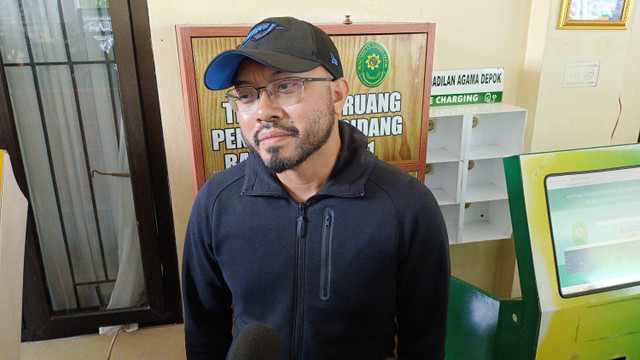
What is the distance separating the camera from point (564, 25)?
2.11 m

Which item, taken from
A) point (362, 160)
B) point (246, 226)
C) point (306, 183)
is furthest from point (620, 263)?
point (246, 226)

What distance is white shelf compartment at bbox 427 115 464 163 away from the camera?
208 centimetres

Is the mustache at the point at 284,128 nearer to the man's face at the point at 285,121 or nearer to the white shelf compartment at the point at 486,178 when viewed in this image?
the man's face at the point at 285,121

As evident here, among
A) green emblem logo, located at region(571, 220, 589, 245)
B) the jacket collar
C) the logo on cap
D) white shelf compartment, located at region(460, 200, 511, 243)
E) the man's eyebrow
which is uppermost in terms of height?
the logo on cap

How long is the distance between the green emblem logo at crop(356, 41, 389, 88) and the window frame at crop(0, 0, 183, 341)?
954mm

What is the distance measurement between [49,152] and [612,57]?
2.86m

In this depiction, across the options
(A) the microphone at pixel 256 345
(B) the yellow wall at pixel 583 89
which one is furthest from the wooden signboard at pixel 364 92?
(A) the microphone at pixel 256 345

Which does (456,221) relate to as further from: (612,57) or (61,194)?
(61,194)

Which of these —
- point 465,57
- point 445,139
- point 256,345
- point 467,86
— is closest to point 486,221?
point 445,139

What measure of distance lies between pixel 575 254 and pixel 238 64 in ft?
3.61

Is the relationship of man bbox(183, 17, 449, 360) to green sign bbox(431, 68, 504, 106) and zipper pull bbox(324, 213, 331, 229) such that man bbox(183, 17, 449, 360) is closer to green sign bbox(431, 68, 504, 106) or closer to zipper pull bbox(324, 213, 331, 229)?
zipper pull bbox(324, 213, 331, 229)

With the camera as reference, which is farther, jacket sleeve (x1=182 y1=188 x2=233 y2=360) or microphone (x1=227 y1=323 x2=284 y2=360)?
jacket sleeve (x1=182 y1=188 x2=233 y2=360)

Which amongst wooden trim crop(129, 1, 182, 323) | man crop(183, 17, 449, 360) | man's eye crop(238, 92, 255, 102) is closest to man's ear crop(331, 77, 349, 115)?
man crop(183, 17, 449, 360)

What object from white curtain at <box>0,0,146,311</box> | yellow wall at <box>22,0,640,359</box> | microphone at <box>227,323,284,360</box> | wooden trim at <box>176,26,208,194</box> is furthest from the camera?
yellow wall at <box>22,0,640,359</box>
